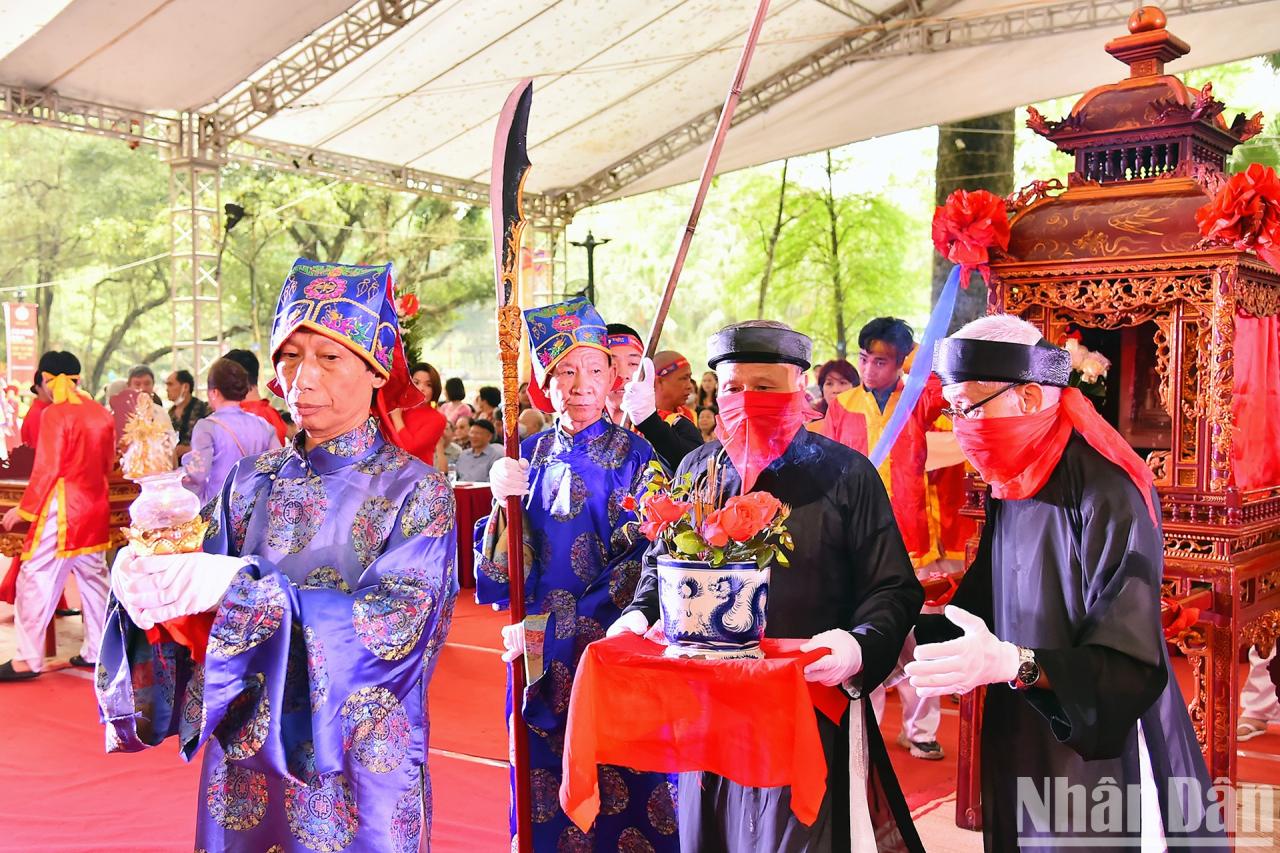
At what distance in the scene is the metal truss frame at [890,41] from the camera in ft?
33.8

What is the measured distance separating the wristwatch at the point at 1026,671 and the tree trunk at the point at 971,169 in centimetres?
899

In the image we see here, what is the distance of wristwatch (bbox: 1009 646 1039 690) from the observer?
1.96 metres

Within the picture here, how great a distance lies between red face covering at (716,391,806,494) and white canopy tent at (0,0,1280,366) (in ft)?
25.9

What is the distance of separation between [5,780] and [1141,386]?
4.82 metres

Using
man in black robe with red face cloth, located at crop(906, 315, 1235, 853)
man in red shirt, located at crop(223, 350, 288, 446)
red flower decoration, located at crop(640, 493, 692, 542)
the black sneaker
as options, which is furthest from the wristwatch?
man in red shirt, located at crop(223, 350, 288, 446)

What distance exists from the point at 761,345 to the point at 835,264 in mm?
19822

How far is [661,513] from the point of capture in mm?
2207

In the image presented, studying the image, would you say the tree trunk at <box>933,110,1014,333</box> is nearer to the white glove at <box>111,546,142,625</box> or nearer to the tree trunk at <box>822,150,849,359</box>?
the white glove at <box>111,546,142,625</box>

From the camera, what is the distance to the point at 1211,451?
3545 mm

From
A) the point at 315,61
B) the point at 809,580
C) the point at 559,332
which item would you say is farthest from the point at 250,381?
the point at 315,61

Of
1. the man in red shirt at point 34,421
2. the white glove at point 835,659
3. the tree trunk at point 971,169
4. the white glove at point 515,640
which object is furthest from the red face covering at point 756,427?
the tree trunk at point 971,169

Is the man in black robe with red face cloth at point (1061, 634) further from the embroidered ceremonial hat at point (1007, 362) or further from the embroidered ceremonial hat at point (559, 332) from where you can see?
the embroidered ceremonial hat at point (559, 332)

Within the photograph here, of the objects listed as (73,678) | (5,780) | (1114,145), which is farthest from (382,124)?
(1114,145)

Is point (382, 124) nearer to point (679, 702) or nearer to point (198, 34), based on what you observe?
point (198, 34)
